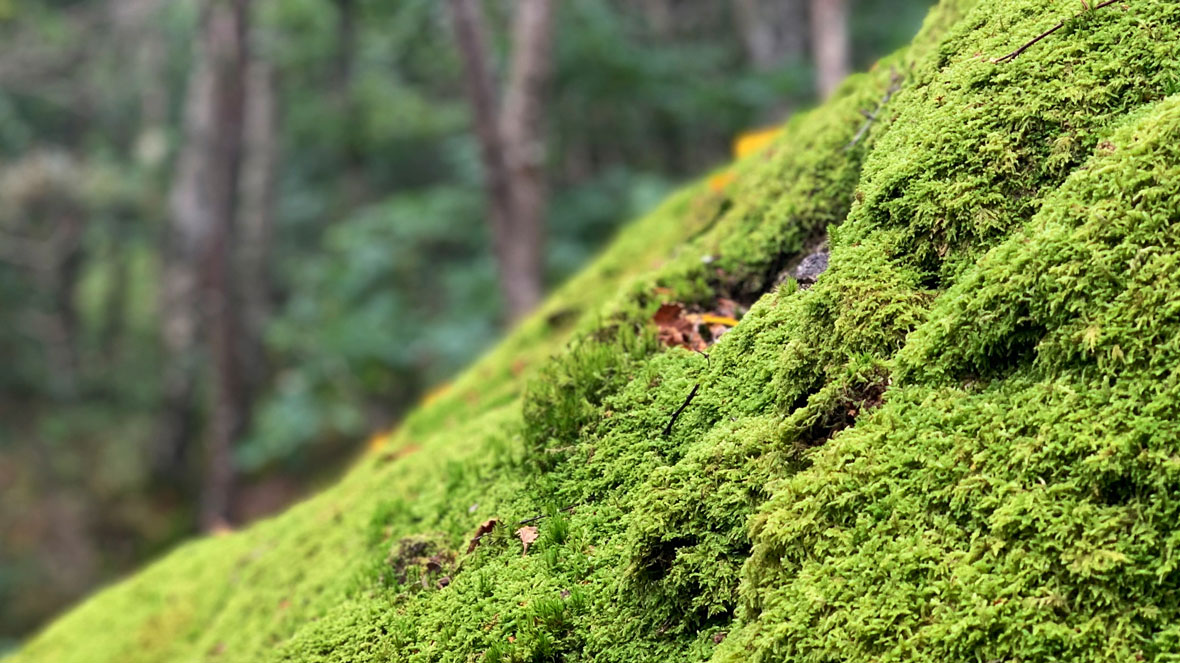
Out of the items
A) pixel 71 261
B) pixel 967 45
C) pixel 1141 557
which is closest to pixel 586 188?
pixel 71 261

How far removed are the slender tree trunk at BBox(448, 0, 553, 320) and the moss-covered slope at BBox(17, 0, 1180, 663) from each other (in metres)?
7.21

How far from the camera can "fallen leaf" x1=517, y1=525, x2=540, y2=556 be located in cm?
225

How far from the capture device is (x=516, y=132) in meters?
9.87

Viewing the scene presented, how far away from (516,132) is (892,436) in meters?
8.77

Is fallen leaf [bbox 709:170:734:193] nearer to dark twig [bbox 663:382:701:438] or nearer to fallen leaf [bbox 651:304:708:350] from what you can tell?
fallen leaf [bbox 651:304:708:350]

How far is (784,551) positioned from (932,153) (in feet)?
3.53

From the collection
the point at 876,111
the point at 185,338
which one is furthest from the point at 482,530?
the point at 185,338

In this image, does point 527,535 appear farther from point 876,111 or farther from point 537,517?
point 876,111

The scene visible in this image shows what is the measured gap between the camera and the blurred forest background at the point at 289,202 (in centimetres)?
1153

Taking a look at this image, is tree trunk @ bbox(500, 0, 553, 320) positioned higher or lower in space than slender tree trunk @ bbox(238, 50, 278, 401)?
lower

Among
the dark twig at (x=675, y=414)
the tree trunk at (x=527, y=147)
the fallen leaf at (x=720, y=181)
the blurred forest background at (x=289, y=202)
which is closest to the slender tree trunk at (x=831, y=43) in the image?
the blurred forest background at (x=289, y=202)

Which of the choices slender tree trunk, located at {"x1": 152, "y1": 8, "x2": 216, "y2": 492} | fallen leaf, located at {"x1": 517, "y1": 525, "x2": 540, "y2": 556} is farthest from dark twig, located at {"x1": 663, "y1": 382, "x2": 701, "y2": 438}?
slender tree trunk, located at {"x1": 152, "y1": 8, "x2": 216, "y2": 492}

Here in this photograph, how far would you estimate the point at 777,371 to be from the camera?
2.06 metres

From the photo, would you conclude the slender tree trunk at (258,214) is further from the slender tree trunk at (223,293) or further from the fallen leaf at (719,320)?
the fallen leaf at (719,320)
